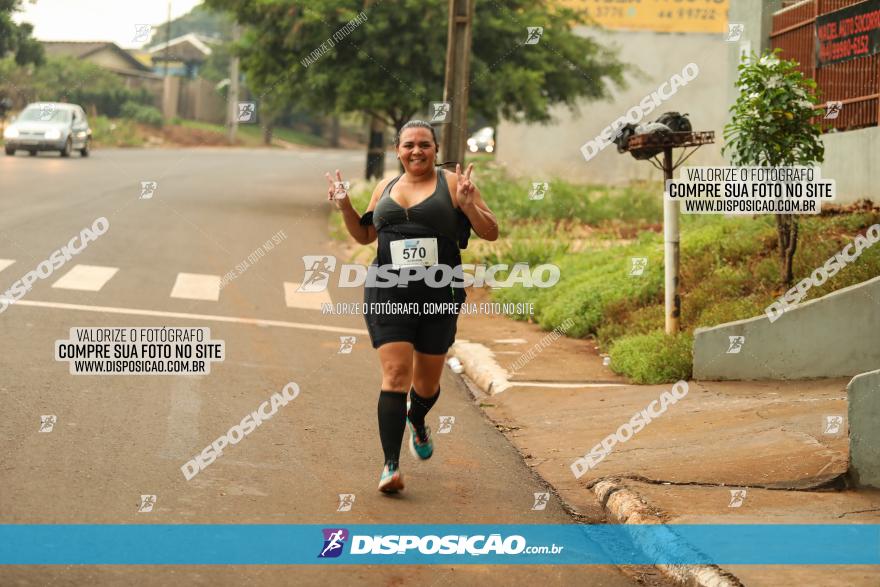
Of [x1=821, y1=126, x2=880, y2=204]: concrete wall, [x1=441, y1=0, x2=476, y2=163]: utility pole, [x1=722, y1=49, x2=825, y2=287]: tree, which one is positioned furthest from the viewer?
[x1=441, y1=0, x2=476, y2=163]: utility pole

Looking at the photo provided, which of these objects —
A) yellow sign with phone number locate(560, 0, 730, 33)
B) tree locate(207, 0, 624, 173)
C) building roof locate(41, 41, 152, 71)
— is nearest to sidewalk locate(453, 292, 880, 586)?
tree locate(207, 0, 624, 173)

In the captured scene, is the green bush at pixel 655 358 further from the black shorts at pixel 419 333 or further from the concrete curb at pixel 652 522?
the black shorts at pixel 419 333

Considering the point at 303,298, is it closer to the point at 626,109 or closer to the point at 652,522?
the point at 652,522

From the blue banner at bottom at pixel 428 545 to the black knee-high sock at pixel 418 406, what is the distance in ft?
3.83

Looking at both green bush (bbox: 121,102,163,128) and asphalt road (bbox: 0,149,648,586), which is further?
green bush (bbox: 121,102,163,128)

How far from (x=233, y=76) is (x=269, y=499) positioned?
55.4 meters

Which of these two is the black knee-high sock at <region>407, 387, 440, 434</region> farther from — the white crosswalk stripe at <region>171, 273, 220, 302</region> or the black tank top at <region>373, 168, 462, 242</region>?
the white crosswalk stripe at <region>171, 273, 220, 302</region>

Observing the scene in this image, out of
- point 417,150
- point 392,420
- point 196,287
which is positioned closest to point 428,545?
point 392,420

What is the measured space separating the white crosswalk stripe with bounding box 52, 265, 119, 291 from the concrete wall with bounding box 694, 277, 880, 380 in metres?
7.65

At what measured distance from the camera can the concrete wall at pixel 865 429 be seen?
7.05 m

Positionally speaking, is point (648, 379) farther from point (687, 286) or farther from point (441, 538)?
point (441, 538)

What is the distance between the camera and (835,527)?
20.7ft

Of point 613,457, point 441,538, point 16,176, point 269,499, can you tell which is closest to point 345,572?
point 441,538

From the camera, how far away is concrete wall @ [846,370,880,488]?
7051 millimetres
